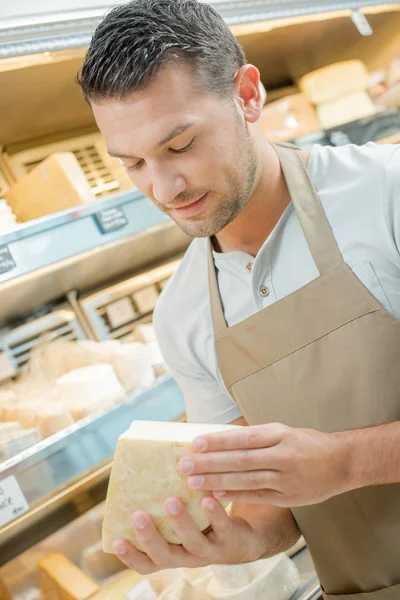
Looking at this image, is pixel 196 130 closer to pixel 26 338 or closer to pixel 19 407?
pixel 19 407

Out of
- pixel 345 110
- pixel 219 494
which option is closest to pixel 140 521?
pixel 219 494

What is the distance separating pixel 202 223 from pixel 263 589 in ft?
2.83

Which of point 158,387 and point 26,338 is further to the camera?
point 26,338

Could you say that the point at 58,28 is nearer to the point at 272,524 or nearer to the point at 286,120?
the point at 286,120

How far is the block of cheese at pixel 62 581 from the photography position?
1486 mm

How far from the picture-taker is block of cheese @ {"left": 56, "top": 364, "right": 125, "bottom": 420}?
160cm

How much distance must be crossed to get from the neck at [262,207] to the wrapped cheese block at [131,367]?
605mm

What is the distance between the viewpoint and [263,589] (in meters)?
1.40

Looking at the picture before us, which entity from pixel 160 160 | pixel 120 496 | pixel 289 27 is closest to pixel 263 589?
pixel 120 496

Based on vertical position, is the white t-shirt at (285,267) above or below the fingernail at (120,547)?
above

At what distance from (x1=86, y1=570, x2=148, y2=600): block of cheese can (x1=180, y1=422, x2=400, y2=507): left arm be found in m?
0.69

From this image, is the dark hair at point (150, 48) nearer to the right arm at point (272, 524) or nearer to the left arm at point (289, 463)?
the left arm at point (289, 463)

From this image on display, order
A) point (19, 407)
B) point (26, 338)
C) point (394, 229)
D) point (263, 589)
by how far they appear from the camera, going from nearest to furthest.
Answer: point (394, 229) < point (263, 589) < point (19, 407) < point (26, 338)

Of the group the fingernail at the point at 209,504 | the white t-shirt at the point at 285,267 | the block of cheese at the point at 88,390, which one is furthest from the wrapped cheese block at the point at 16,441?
the fingernail at the point at 209,504
